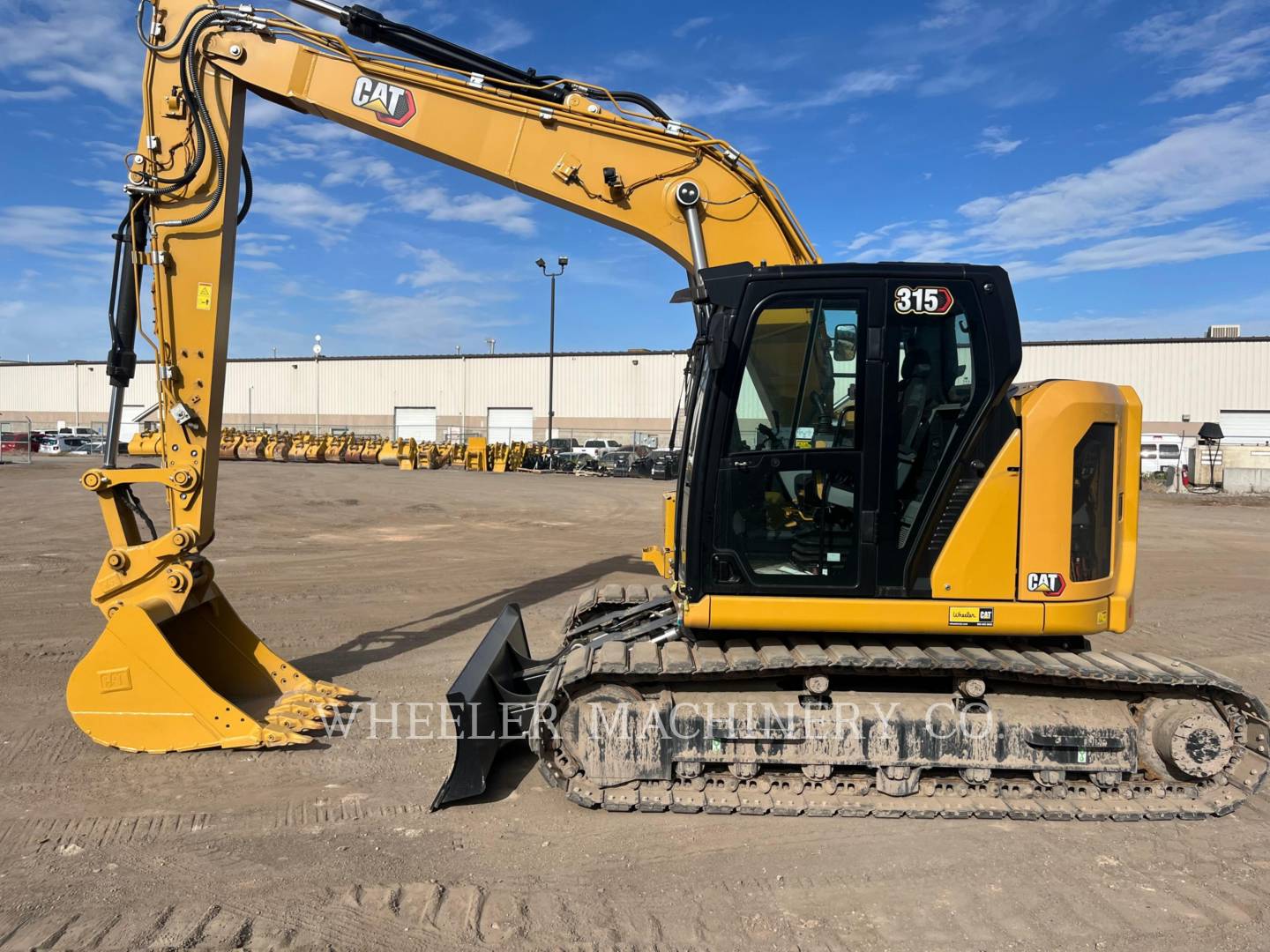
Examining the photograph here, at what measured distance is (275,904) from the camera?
3.54 meters

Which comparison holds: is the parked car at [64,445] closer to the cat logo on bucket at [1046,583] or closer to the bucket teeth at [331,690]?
the bucket teeth at [331,690]

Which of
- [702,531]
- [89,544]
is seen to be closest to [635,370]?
[89,544]

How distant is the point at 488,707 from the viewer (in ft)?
15.2

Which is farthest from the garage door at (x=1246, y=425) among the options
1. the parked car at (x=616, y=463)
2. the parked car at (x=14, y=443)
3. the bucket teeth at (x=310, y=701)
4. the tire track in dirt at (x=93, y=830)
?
the parked car at (x=14, y=443)

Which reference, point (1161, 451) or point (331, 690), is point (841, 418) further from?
point (1161, 451)

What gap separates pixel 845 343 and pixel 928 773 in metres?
2.46

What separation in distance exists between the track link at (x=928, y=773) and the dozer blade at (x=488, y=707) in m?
0.32

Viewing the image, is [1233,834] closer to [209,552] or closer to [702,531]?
[702,531]

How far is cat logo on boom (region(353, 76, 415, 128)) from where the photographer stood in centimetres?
543

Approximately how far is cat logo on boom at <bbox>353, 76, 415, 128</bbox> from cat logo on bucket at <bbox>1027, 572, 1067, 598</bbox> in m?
4.79

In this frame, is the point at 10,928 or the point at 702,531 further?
the point at 702,531

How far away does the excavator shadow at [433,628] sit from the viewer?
7059 millimetres

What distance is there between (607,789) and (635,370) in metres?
49.1

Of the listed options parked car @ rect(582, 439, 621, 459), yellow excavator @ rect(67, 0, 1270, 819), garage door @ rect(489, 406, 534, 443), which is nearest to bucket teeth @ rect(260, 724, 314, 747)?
yellow excavator @ rect(67, 0, 1270, 819)
